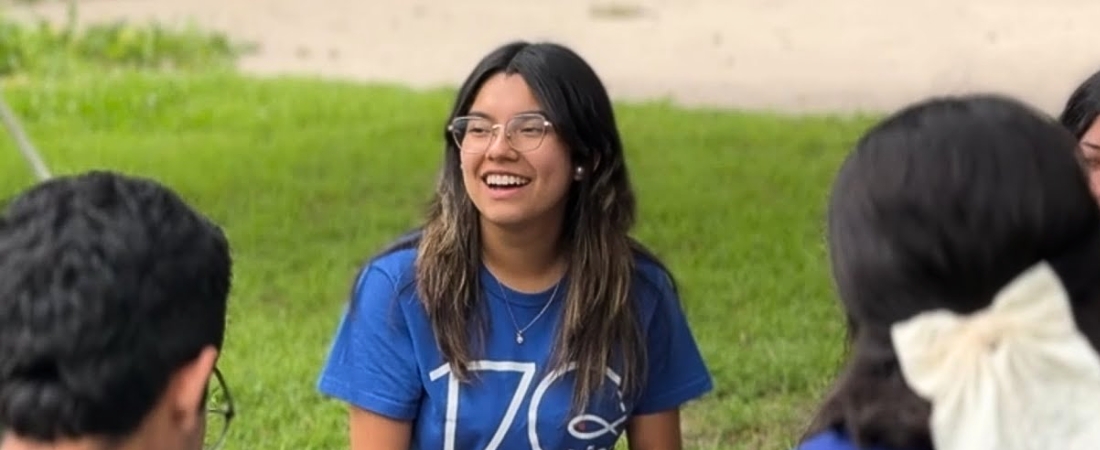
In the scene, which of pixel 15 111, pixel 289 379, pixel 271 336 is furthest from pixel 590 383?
pixel 15 111

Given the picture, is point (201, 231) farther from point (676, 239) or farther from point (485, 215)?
point (676, 239)

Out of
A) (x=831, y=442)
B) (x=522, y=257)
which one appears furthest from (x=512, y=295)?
(x=831, y=442)

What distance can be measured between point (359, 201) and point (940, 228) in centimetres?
589

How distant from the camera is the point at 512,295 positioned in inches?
125

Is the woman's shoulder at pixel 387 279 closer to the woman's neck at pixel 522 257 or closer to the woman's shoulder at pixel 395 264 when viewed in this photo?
the woman's shoulder at pixel 395 264

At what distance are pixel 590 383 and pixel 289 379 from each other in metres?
2.36

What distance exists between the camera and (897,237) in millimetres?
1819

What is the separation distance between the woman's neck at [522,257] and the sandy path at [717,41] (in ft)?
23.9

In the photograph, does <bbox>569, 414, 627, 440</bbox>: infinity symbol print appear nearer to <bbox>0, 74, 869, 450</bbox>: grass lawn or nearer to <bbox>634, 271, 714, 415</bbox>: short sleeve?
<bbox>634, 271, 714, 415</bbox>: short sleeve

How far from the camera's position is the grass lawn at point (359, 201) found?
17.3ft

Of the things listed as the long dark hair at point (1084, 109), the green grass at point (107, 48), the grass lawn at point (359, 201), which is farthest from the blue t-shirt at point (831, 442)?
the green grass at point (107, 48)

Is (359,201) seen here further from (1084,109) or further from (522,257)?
(1084,109)

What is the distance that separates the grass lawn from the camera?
5266 mm

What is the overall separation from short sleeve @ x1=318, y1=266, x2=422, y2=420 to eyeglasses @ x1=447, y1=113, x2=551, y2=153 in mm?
289
